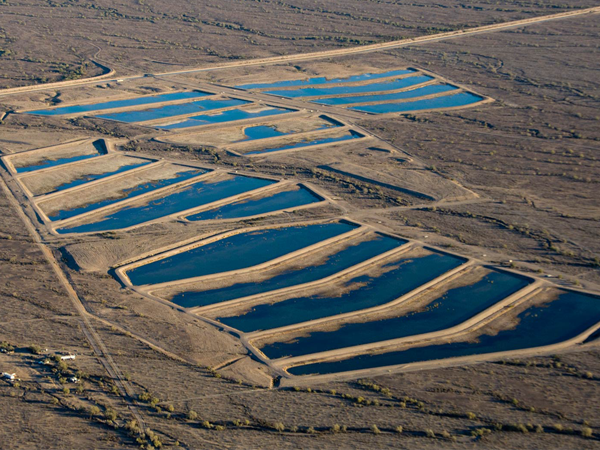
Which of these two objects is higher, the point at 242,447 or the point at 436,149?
the point at 436,149

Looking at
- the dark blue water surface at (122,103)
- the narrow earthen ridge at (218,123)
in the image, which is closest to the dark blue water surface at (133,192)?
the narrow earthen ridge at (218,123)

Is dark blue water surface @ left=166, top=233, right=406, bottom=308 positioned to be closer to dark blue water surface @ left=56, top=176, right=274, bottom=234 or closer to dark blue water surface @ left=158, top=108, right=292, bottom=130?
dark blue water surface @ left=56, top=176, right=274, bottom=234

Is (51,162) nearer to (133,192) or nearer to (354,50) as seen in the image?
(133,192)

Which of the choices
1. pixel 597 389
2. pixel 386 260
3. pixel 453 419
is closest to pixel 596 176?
pixel 386 260

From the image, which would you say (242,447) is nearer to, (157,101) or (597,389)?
(597,389)

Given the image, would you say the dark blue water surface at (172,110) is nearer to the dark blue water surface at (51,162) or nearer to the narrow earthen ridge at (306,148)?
the dark blue water surface at (51,162)

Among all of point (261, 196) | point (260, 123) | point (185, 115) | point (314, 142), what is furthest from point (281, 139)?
point (261, 196)
